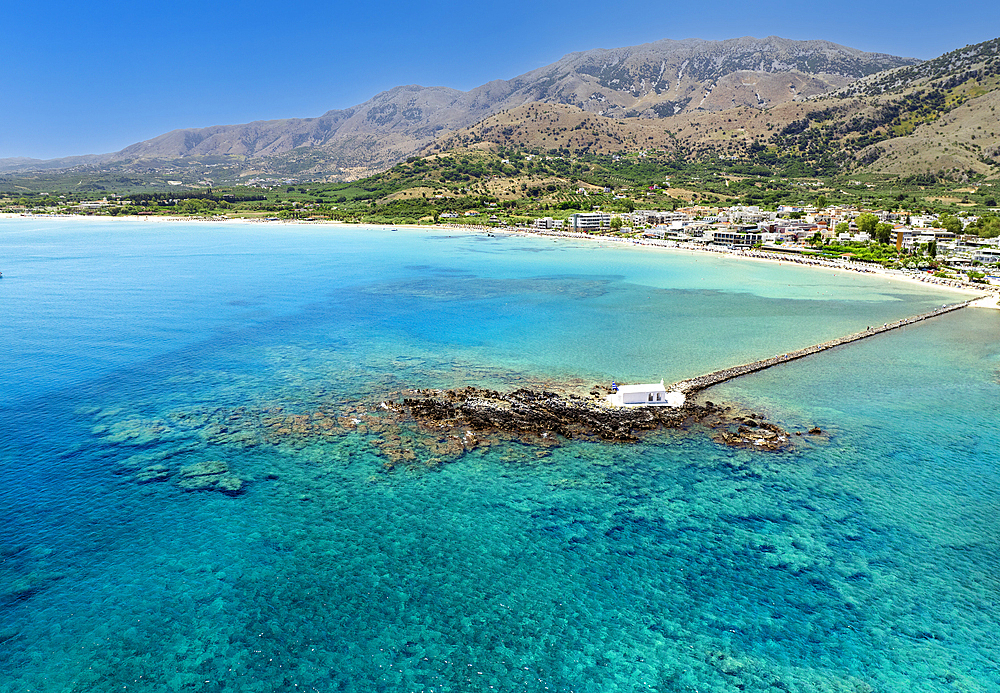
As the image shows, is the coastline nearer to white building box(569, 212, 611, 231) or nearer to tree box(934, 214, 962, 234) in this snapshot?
white building box(569, 212, 611, 231)

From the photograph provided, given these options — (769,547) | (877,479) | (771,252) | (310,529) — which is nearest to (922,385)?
(877,479)

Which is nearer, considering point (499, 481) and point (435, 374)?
point (499, 481)

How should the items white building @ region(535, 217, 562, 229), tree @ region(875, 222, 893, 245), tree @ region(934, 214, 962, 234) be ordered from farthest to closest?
1. white building @ region(535, 217, 562, 229)
2. tree @ region(934, 214, 962, 234)
3. tree @ region(875, 222, 893, 245)

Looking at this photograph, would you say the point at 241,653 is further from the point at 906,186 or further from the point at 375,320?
the point at 906,186

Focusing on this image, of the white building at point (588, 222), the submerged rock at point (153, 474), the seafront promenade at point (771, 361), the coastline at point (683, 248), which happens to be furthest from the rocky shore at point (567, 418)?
the white building at point (588, 222)

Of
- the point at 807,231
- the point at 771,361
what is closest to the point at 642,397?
the point at 771,361

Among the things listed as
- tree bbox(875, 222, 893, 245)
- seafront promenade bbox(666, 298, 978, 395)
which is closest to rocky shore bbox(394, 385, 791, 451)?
seafront promenade bbox(666, 298, 978, 395)

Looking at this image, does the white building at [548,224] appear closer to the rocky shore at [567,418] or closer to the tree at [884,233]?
the tree at [884,233]
